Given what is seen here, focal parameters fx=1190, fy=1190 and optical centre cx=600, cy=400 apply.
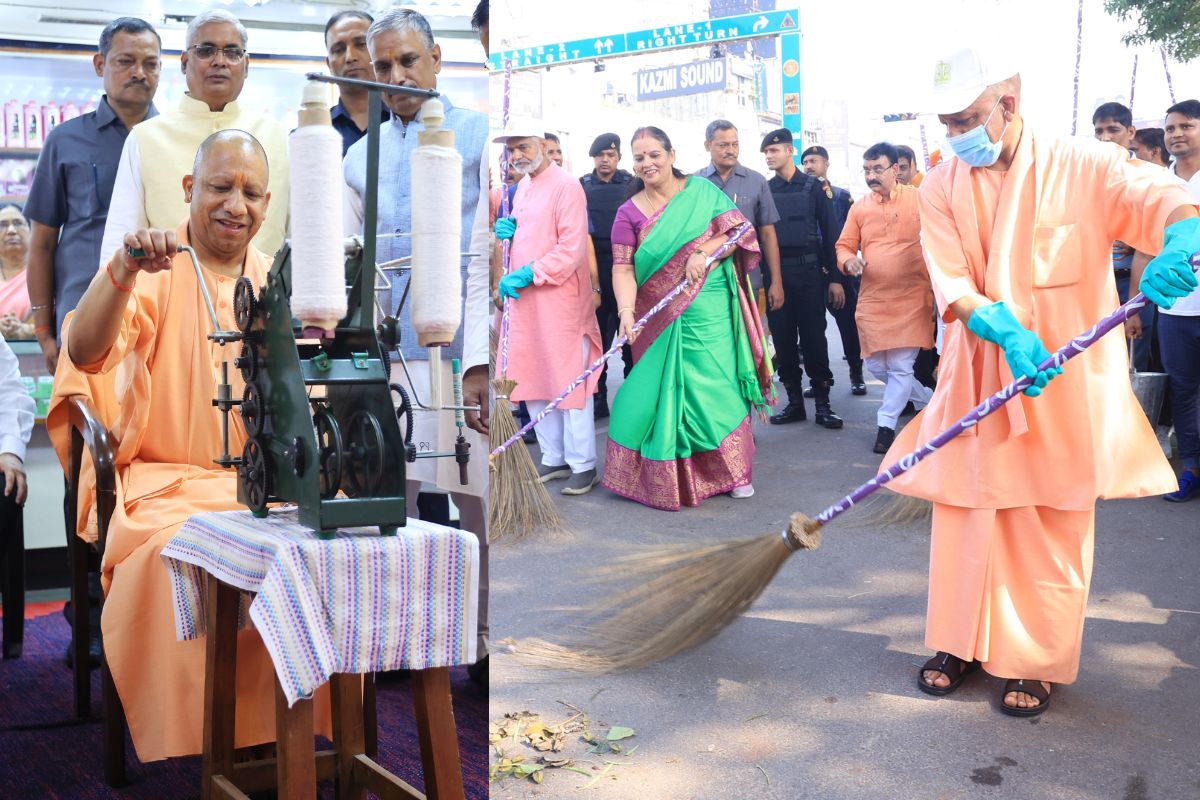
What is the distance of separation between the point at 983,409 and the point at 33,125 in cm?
209

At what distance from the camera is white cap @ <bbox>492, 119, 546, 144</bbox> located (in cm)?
211

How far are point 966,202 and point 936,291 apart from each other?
0.15 metres

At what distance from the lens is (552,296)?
215 centimetres

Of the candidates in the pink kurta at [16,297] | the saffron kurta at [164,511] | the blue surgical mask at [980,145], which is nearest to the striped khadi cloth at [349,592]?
the saffron kurta at [164,511]

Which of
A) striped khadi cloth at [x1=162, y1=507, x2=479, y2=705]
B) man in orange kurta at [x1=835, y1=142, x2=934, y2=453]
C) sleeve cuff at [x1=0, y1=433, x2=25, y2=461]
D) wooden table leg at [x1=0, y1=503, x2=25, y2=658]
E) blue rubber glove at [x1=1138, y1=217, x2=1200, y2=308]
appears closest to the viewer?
striped khadi cloth at [x1=162, y1=507, x2=479, y2=705]

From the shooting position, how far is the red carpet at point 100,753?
2.30 meters

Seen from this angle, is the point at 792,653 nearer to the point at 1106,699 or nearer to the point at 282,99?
the point at 1106,699

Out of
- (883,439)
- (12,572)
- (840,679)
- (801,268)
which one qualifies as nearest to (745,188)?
(801,268)

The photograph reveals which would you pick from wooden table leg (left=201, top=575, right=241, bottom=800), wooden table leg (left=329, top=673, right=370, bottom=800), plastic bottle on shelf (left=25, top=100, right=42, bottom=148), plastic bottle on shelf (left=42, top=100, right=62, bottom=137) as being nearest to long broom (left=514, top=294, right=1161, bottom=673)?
wooden table leg (left=329, top=673, right=370, bottom=800)

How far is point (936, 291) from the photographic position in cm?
197

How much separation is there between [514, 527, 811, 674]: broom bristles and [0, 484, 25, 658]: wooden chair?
164 centimetres

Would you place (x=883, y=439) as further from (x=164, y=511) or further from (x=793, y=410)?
(x=164, y=511)

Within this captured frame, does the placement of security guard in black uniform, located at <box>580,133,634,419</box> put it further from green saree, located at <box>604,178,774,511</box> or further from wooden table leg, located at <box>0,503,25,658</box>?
wooden table leg, located at <box>0,503,25,658</box>

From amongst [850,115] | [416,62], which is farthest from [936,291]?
[416,62]
